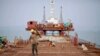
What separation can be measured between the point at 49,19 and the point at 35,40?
38968mm

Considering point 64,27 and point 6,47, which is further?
point 64,27

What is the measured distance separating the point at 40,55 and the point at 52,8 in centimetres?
3836

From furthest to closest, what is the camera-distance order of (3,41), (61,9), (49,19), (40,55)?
(61,9)
(49,19)
(3,41)
(40,55)

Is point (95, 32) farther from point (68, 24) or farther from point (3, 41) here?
point (3, 41)

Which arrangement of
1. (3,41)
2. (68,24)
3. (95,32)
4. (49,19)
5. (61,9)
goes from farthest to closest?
(95,32) < (61,9) < (49,19) < (68,24) < (3,41)

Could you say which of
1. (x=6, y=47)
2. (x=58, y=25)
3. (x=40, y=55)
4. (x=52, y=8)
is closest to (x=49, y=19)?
(x=52, y=8)

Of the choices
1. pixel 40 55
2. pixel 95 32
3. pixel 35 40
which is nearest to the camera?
pixel 35 40

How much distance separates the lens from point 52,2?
61562mm

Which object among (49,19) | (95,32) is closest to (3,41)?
(49,19)

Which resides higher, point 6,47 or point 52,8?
point 52,8

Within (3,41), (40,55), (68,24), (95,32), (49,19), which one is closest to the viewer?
(40,55)

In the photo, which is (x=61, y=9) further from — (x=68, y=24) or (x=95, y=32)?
(x=95, y=32)

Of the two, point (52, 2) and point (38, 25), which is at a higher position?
point (52, 2)

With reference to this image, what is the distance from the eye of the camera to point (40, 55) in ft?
78.8
